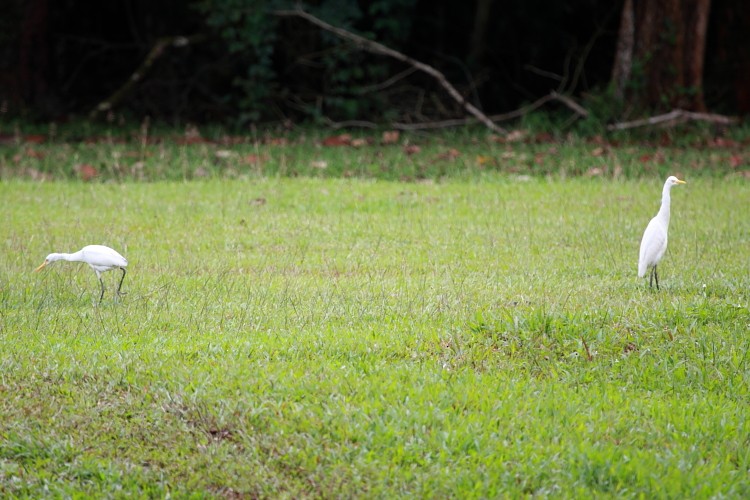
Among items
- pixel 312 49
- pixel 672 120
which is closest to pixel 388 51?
pixel 312 49

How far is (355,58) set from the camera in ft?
67.1

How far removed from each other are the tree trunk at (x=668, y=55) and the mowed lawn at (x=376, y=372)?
8.92 meters

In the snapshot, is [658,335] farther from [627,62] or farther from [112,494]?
[627,62]

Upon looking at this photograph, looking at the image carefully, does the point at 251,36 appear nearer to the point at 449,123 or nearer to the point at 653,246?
the point at 449,123

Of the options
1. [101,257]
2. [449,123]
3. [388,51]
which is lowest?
[101,257]

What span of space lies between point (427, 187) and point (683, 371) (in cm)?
770

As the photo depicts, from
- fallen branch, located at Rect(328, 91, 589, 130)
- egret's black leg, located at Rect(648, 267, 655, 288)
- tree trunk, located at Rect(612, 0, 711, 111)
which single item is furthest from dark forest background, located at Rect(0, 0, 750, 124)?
egret's black leg, located at Rect(648, 267, 655, 288)

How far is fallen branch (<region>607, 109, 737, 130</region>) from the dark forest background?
1.70 feet

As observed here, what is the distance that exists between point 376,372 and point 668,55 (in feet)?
45.5

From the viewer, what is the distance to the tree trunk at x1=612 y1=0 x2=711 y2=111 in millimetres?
18344

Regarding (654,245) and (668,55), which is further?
(668,55)

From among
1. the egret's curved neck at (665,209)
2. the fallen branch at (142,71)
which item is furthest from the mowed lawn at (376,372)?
the fallen branch at (142,71)

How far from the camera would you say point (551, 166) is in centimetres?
1556

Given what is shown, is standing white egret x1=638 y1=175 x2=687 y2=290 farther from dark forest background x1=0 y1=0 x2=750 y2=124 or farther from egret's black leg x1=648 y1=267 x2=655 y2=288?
dark forest background x1=0 y1=0 x2=750 y2=124
